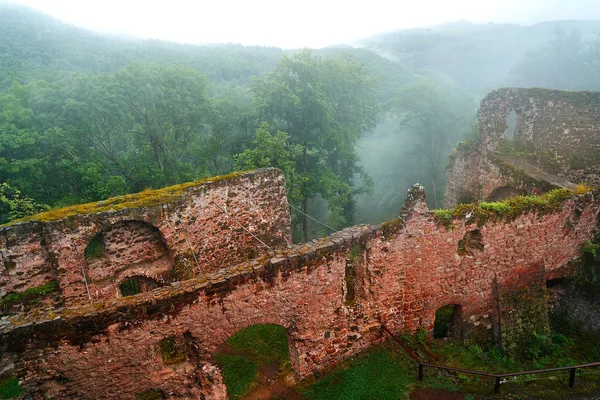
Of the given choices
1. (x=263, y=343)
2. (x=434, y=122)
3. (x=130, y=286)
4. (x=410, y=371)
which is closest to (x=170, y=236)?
(x=130, y=286)

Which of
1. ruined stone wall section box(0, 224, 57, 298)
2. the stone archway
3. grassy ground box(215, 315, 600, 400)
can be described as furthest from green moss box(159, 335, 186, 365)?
ruined stone wall section box(0, 224, 57, 298)

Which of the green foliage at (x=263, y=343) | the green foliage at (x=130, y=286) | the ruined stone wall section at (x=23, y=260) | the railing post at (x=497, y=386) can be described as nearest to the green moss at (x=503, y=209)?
the railing post at (x=497, y=386)

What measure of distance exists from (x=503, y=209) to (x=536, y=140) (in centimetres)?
782

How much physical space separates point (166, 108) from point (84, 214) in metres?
11.2

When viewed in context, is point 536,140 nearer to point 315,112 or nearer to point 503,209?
point 503,209

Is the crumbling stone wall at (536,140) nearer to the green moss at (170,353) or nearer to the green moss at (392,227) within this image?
the green moss at (392,227)

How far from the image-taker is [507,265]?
33.1 feet

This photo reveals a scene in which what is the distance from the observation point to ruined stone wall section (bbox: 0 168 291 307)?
33.5 ft

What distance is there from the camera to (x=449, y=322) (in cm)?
1070

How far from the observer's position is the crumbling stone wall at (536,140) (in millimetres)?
13844

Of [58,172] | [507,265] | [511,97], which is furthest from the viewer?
[58,172]

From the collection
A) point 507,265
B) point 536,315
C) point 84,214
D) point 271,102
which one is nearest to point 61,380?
point 84,214

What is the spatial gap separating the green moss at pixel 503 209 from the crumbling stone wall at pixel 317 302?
91 millimetres

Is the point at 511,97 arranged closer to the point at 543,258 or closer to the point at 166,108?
the point at 543,258
